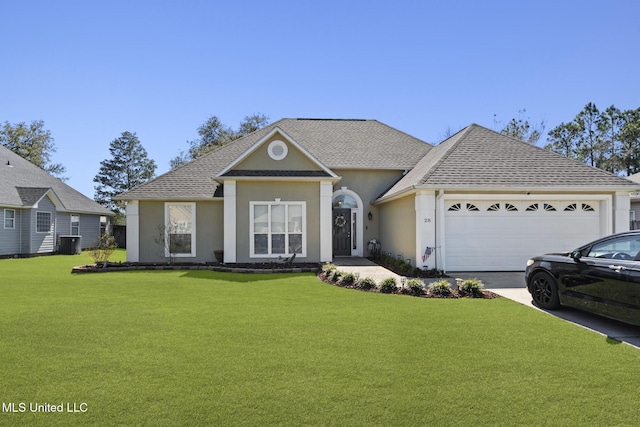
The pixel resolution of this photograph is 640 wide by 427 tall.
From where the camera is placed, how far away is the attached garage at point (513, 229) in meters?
12.7

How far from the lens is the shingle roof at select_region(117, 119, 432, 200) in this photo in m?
16.2

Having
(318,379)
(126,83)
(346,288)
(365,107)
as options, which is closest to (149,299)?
(346,288)

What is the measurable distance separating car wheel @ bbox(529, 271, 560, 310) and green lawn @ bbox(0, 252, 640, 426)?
1.48ft

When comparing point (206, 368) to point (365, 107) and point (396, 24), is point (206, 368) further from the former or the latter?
point (365, 107)

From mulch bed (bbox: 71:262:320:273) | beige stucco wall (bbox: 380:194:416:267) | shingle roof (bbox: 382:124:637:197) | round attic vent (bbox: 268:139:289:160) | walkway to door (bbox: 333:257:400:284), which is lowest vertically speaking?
walkway to door (bbox: 333:257:400:284)

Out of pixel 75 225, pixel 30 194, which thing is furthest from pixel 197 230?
pixel 75 225

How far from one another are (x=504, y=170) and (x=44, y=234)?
81.5ft

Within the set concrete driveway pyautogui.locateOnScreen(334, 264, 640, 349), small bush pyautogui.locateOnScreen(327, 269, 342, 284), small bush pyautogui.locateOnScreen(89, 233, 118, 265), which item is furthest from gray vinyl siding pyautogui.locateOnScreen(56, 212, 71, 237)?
small bush pyautogui.locateOnScreen(327, 269, 342, 284)

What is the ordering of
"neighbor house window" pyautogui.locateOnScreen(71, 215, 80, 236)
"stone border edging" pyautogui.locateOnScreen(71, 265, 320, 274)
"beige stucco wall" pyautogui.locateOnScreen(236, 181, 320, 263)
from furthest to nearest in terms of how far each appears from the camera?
"neighbor house window" pyautogui.locateOnScreen(71, 215, 80, 236), "beige stucco wall" pyautogui.locateOnScreen(236, 181, 320, 263), "stone border edging" pyautogui.locateOnScreen(71, 265, 320, 274)

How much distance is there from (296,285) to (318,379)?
652 centimetres

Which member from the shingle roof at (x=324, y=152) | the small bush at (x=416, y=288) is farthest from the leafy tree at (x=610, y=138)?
the small bush at (x=416, y=288)

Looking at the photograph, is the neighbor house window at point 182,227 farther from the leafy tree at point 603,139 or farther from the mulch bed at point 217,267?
the leafy tree at point 603,139

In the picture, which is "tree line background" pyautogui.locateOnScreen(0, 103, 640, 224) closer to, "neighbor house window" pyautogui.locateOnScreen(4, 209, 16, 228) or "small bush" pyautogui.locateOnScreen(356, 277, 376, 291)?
"neighbor house window" pyautogui.locateOnScreen(4, 209, 16, 228)

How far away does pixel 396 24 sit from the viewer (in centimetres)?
1446
